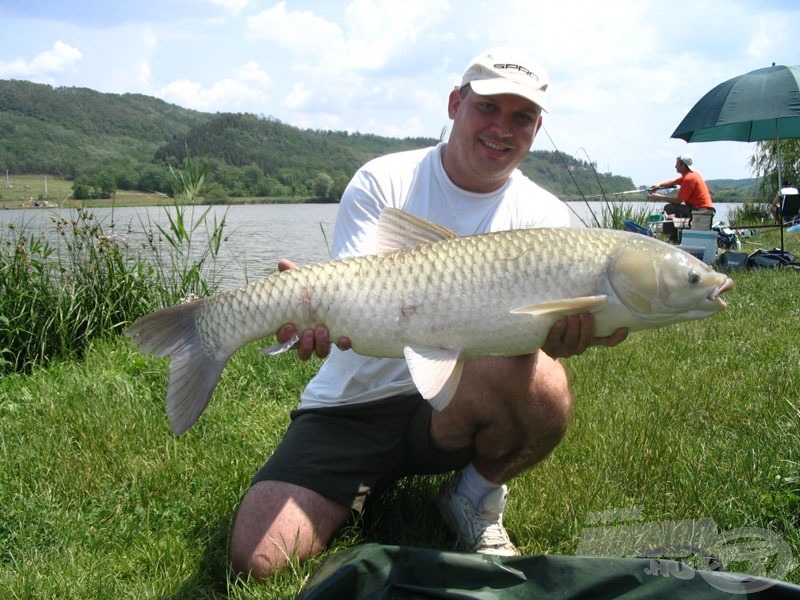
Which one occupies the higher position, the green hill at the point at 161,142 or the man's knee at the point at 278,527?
the green hill at the point at 161,142

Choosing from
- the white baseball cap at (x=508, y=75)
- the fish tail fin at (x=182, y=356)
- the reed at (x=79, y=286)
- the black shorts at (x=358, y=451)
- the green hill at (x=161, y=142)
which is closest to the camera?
the fish tail fin at (x=182, y=356)

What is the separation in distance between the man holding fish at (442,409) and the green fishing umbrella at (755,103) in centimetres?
713

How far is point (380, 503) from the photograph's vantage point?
2.47 meters

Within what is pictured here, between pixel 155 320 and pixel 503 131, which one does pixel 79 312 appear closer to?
pixel 155 320

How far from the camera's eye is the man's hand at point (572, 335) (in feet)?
6.20

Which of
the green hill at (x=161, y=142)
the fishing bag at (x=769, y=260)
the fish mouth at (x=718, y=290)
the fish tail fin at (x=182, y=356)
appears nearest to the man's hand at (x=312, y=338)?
the fish tail fin at (x=182, y=356)

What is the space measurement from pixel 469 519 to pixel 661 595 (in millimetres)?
655

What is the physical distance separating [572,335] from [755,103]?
26.5 feet

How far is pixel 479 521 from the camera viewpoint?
2182 mm

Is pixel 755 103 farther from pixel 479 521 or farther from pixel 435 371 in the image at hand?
pixel 435 371

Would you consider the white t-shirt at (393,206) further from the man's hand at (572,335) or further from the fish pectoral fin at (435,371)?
the man's hand at (572,335)

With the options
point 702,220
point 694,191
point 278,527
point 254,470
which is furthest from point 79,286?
point 694,191

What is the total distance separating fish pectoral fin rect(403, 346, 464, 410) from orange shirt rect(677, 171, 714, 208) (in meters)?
10.4

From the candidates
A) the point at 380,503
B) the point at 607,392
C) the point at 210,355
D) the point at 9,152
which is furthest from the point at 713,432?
the point at 9,152
